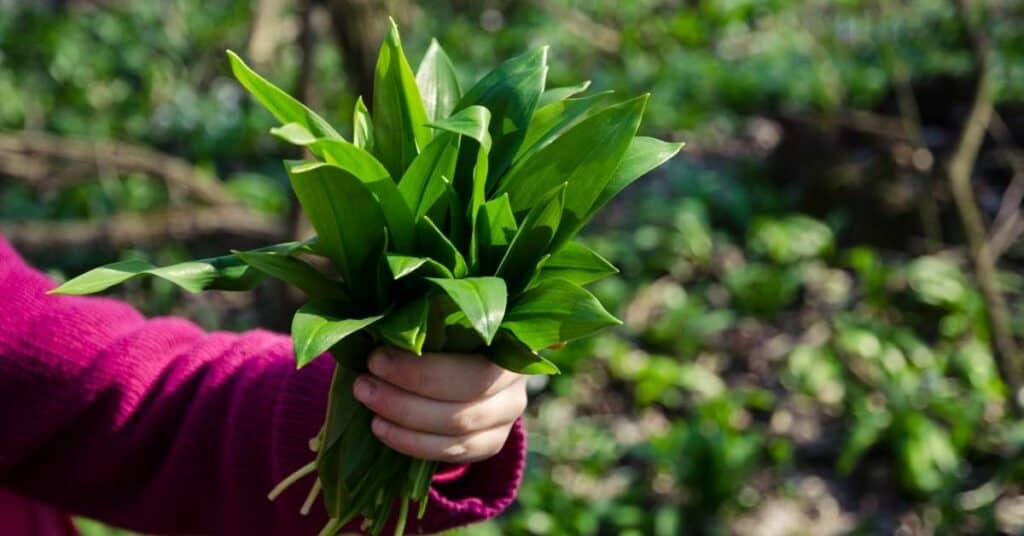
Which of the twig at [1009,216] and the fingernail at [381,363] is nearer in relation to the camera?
the fingernail at [381,363]

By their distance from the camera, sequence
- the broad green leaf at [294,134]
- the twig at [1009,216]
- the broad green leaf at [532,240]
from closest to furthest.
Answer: the broad green leaf at [294,134] → the broad green leaf at [532,240] → the twig at [1009,216]

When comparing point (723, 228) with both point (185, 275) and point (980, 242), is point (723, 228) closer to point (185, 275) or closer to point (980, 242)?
point (980, 242)

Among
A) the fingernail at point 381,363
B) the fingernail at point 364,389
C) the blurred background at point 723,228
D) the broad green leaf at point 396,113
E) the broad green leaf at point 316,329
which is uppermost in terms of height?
the broad green leaf at point 396,113

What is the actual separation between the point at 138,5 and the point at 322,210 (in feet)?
23.9

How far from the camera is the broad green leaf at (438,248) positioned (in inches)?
47.6

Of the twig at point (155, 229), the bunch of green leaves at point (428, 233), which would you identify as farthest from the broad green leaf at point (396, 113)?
the twig at point (155, 229)

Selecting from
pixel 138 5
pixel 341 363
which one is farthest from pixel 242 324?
pixel 138 5

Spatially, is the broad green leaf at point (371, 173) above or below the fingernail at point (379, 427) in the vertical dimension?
above

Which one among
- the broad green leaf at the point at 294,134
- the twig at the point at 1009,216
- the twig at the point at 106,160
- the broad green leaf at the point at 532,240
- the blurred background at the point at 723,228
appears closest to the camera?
the broad green leaf at the point at 294,134

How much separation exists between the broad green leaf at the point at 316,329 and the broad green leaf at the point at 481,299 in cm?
9

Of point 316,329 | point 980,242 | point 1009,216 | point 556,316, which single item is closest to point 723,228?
point 1009,216

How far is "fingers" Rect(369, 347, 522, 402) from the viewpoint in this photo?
1.27 m

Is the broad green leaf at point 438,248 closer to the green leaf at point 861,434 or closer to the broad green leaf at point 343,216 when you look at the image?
the broad green leaf at point 343,216

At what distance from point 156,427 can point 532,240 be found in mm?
611
